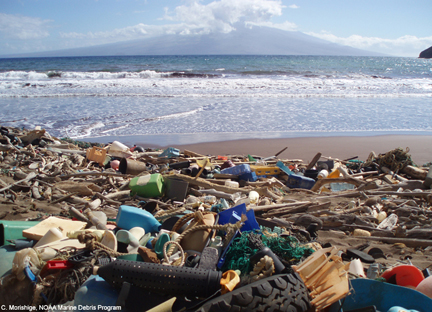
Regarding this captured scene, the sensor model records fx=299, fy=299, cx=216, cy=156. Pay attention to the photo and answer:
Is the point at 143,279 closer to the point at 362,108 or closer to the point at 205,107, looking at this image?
the point at 205,107

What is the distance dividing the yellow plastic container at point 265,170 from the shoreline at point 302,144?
6.73 feet

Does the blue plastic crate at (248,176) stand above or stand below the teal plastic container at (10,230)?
below

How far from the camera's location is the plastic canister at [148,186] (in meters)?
4.59

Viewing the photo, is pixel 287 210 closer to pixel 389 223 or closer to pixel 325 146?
pixel 389 223

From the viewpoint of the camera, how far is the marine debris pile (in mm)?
2041

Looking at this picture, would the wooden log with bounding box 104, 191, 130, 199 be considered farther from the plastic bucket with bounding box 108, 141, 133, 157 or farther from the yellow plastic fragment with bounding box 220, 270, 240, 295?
the yellow plastic fragment with bounding box 220, 270, 240, 295

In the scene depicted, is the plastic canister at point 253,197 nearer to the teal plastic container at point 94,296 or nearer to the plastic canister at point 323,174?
the plastic canister at point 323,174

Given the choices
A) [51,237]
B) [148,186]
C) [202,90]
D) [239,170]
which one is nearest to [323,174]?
[239,170]

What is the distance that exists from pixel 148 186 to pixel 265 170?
2.61 metres

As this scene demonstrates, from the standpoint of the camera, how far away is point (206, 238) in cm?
273

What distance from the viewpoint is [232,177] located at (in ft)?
18.8

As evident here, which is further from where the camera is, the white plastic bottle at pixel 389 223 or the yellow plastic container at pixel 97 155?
the yellow plastic container at pixel 97 155

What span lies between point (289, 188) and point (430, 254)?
108 inches

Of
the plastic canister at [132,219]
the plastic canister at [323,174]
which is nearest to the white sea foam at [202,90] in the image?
the plastic canister at [323,174]
